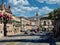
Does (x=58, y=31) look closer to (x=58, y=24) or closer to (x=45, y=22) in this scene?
(x=58, y=24)

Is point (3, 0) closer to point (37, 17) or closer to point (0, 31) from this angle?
point (0, 31)

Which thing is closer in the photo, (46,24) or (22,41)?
(22,41)

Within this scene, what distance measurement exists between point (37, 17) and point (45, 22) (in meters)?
20.1

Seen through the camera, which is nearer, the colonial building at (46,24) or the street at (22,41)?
the street at (22,41)

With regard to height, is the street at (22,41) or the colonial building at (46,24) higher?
the street at (22,41)

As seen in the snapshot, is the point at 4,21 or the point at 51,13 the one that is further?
the point at 51,13

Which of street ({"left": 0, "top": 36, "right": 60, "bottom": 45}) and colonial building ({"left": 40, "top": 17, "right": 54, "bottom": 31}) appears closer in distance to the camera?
street ({"left": 0, "top": 36, "right": 60, "bottom": 45})

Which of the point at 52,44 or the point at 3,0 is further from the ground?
the point at 3,0

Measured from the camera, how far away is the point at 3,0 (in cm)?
5972

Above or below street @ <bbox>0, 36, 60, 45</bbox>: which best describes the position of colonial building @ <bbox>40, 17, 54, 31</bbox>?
below

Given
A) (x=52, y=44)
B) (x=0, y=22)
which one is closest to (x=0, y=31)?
(x=0, y=22)

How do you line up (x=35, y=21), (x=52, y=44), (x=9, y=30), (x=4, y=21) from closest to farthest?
(x=52, y=44), (x=4, y=21), (x=9, y=30), (x=35, y=21)

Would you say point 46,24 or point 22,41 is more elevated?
point 22,41

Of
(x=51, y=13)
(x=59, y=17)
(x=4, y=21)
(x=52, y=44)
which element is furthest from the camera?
(x=51, y=13)
